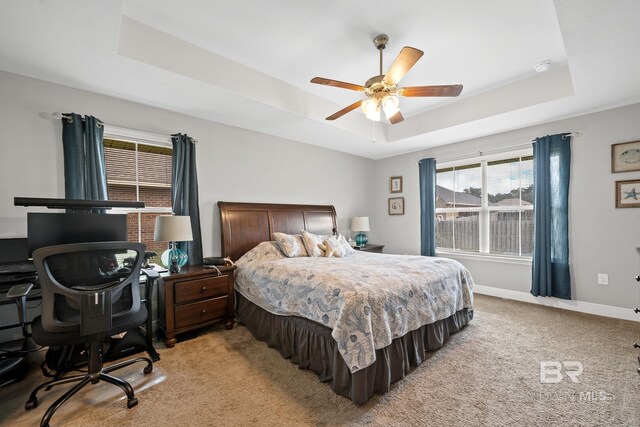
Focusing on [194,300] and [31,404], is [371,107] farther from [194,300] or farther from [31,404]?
[31,404]

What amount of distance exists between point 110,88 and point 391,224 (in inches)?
184

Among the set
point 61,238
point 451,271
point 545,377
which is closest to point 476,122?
point 451,271

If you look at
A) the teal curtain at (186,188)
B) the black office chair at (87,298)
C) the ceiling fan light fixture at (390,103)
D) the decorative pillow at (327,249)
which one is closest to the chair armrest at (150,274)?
the black office chair at (87,298)

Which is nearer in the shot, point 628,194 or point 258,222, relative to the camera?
point 628,194

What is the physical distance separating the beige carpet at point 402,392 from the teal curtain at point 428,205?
215cm

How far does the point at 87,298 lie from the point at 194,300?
1207 millimetres

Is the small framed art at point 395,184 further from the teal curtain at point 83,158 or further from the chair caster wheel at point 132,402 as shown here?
the chair caster wheel at point 132,402

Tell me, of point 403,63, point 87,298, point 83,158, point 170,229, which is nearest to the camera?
point 87,298

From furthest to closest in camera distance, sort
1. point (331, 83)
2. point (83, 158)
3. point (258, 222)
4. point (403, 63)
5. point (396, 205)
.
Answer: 1. point (396, 205)
2. point (258, 222)
3. point (83, 158)
4. point (331, 83)
5. point (403, 63)

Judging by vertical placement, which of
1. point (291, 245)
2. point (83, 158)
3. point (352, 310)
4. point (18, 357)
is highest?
point (83, 158)

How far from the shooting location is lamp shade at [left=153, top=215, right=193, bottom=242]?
2703 millimetres

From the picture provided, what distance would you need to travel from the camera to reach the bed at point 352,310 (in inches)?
72.2

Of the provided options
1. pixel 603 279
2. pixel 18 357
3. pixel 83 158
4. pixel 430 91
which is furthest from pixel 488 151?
pixel 18 357

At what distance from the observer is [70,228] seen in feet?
7.43
